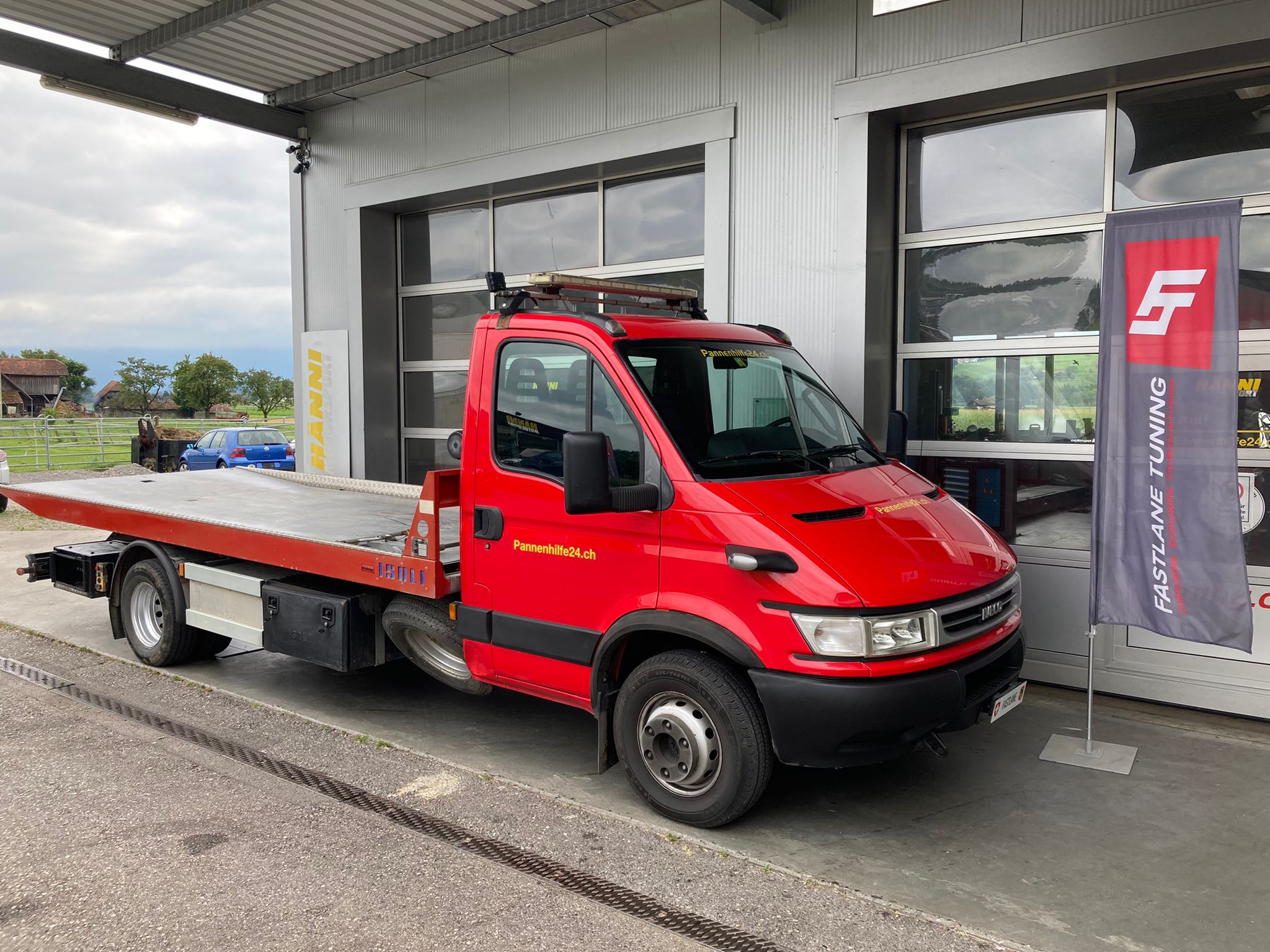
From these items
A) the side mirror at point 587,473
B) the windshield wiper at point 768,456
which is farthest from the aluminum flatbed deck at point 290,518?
the windshield wiper at point 768,456

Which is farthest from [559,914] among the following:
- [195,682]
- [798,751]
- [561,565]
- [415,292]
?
[415,292]

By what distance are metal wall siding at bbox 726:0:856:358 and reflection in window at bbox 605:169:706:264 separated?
82 cm

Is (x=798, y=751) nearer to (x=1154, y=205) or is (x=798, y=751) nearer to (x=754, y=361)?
(x=754, y=361)

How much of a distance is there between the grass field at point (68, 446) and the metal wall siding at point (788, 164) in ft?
66.6

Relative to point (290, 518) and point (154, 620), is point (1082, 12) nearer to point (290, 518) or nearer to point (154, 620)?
point (290, 518)

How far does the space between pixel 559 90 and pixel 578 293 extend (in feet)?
13.9

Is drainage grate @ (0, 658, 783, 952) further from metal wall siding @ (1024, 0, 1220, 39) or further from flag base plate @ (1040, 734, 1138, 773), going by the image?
metal wall siding @ (1024, 0, 1220, 39)

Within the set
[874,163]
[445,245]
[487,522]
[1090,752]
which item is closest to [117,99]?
[445,245]

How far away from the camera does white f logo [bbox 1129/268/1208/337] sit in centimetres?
470

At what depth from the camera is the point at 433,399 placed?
36.1 ft

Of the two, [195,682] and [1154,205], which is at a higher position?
[1154,205]

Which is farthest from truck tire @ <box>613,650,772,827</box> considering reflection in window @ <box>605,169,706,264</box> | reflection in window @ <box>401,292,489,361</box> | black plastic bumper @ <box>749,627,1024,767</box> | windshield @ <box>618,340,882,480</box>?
reflection in window @ <box>401,292,489,361</box>

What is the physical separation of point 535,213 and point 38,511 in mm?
5238

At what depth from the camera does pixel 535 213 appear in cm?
981
